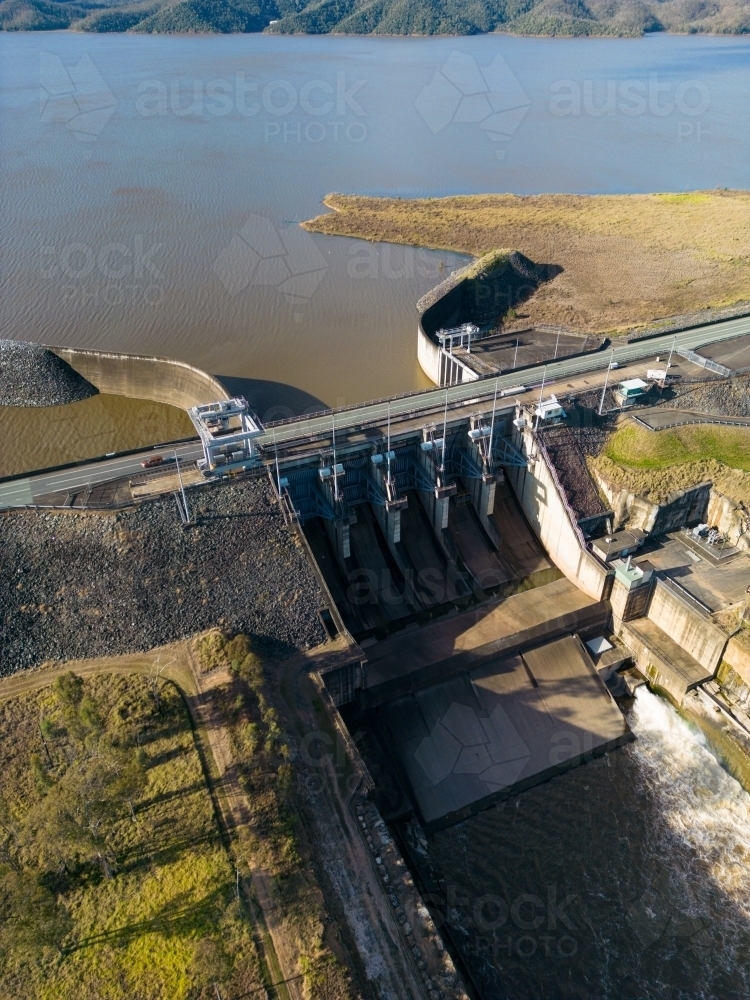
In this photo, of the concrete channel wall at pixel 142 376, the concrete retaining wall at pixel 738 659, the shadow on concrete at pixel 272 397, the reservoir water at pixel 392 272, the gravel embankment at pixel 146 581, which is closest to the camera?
the reservoir water at pixel 392 272

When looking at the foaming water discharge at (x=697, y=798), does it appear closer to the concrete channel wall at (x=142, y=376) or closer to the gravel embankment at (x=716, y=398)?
the gravel embankment at (x=716, y=398)

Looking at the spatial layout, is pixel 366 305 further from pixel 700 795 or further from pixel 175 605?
pixel 700 795

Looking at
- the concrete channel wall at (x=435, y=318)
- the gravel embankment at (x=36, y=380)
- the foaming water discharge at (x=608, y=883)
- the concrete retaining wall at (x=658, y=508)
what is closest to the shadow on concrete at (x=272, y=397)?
the concrete channel wall at (x=435, y=318)

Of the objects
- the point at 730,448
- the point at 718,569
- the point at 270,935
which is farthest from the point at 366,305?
the point at 270,935

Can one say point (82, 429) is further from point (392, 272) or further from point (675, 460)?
point (675, 460)

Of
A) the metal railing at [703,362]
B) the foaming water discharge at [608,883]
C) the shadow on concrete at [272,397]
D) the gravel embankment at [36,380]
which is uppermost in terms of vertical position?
the metal railing at [703,362]

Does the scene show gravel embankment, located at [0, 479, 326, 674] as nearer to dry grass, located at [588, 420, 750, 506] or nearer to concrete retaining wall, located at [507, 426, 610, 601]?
concrete retaining wall, located at [507, 426, 610, 601]

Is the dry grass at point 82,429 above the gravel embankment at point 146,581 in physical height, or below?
below

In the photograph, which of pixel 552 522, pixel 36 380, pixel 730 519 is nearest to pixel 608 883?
pixel 552 522
